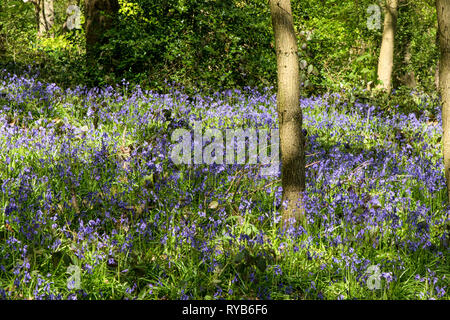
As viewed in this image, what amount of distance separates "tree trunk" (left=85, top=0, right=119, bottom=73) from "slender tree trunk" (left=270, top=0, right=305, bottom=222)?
5.69 metres

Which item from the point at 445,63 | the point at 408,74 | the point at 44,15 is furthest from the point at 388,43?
the point at 44,15

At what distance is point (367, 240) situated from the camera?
3.91m

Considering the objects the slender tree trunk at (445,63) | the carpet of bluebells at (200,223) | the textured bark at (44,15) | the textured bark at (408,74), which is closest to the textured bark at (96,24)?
the carpet of bluebells at (200,223)

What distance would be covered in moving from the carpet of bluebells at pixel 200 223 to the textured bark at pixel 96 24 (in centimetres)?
301

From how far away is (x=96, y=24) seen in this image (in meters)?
9.03

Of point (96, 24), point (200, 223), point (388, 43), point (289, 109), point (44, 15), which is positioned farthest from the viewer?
point (44, 15)

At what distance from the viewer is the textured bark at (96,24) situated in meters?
8.95

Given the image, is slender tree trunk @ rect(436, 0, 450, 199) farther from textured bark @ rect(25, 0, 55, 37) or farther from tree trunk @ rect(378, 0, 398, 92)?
textured bark @ rect(25, 0, 55, 37)

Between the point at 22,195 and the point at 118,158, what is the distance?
1.20 metres

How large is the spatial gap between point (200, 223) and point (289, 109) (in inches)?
45.8

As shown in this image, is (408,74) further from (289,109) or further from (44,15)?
(44,15)

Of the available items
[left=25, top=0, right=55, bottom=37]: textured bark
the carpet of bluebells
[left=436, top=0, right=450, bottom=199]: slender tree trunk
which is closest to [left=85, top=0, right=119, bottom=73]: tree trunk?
the carpet of bluebells

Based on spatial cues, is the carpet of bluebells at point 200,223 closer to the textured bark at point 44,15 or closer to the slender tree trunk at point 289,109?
the slender tree trunk at point 289,109

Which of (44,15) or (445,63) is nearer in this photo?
(445,63)
